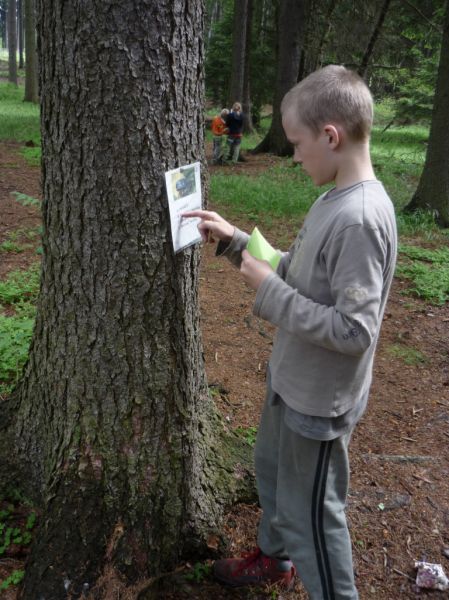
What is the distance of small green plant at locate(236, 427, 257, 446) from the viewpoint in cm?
283

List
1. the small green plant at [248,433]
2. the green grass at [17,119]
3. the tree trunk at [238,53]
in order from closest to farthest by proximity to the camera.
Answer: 1. the small green plant at [248,433]
2. the green grass at [17,119]
3. the tree trunk at [238,53]

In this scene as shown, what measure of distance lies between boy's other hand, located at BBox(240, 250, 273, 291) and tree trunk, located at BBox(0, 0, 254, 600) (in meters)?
0.28

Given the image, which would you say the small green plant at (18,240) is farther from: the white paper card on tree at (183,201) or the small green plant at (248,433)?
the white paper card on tree at (183,201)

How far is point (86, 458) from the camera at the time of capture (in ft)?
6.46

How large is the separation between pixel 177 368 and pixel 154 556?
784 mm

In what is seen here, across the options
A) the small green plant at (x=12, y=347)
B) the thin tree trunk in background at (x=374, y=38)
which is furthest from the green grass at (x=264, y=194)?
the thin tree trunk in background at (x=374, y=38)

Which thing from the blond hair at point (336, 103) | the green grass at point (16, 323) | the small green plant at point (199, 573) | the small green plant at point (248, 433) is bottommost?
the small green plant at point (199, 573)

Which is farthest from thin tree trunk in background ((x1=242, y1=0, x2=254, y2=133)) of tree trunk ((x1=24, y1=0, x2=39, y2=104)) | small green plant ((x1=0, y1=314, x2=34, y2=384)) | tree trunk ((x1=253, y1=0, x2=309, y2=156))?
small green plant ((x1=0, y1=314, x2=34, y2=384))

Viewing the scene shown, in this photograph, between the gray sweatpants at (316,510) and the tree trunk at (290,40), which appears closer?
Answer: the gray sweatpants at (316,510)

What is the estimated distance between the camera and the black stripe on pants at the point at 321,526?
5.65 feet

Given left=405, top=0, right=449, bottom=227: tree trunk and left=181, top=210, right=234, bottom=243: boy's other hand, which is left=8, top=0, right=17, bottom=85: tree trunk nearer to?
left=405, top=0, right=449, bottom=227: tree trunk

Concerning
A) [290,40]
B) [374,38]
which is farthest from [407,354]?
[374,38]

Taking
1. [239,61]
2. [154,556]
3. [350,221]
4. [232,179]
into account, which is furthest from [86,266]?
[239,61]

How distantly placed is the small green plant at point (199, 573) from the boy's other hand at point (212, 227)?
141cm
